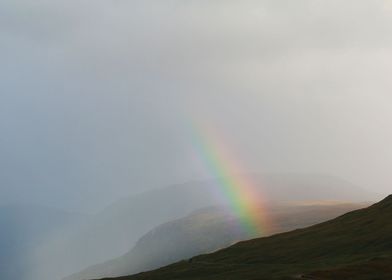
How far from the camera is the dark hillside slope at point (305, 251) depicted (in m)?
129

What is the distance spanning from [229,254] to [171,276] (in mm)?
37278

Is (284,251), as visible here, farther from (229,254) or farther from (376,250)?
(376,250)

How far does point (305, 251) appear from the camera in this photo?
525ft

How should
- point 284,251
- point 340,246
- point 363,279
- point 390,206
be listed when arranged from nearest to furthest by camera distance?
1. point 363,279
2. point 340,246
3. point 284,251
4. point 390,206

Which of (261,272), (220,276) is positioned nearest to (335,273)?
(261,272)

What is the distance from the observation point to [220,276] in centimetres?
13238

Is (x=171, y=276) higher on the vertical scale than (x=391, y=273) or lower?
higher

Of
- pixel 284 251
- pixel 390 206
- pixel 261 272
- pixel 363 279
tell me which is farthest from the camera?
pixel 390 206

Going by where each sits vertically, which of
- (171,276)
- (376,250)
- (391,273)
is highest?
(171,276)

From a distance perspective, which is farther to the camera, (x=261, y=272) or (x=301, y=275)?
(x=261, y=272)

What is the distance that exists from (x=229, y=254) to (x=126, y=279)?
125 ft

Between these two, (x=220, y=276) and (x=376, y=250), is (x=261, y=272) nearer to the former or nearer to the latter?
(x=220, y=276)

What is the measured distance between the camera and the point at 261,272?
128 metres

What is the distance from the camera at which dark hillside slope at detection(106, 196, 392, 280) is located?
129 m
